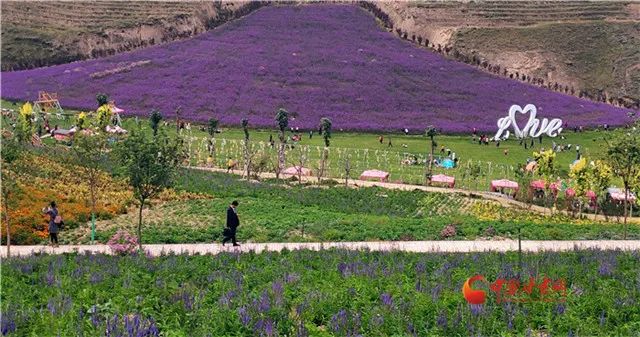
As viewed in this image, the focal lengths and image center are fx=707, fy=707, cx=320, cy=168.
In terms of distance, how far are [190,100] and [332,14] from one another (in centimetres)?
4975

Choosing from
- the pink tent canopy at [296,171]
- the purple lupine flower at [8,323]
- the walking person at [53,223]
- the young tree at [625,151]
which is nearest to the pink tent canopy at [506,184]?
the pink tent canopy at [296,171]

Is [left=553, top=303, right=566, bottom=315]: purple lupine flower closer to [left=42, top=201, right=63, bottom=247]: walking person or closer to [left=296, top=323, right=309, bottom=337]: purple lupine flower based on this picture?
[left=296, top=323, right=309, bottom=337]: purple lupine flower

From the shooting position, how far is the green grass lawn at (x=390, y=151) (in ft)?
158

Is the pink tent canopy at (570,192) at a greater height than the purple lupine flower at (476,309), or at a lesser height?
lesser

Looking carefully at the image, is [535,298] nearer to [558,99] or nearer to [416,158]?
[416,158]

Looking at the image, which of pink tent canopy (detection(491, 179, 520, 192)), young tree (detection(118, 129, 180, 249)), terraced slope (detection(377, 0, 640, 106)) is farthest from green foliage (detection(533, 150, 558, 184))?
terraced slope (detection(377, 0, 640, 106))

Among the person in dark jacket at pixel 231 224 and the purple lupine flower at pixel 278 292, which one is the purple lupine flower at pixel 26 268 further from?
the person in dark jacket at pixel 231 224

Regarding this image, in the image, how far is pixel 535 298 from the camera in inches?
481

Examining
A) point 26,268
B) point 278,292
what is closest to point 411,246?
point 278,292

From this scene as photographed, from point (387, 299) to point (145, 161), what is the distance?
39.8ft

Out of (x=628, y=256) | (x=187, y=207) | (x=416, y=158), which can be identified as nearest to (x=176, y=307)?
(x=628, y=256)

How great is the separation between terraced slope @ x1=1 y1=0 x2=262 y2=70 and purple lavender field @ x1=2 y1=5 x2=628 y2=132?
1316 centimetres

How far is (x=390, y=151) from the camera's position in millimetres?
56781

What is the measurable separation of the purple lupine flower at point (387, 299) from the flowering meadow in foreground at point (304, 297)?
1.7 inches
